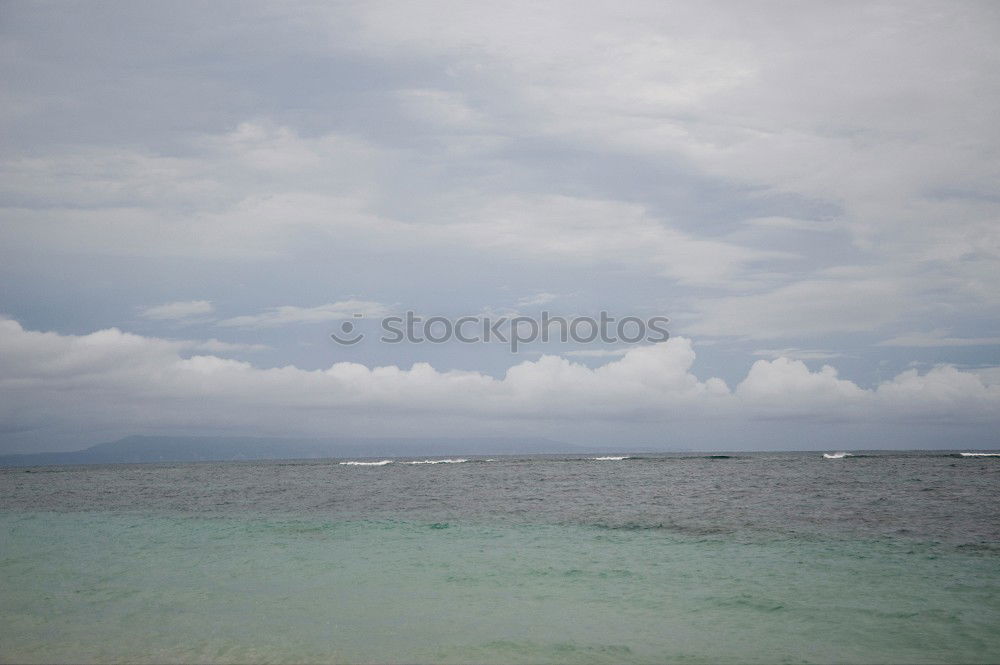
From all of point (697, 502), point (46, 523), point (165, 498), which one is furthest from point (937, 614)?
point (165, 498)

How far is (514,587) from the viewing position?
1727 centimetres

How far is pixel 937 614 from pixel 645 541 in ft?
Answer: 38.2

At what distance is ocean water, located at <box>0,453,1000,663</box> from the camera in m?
12.2

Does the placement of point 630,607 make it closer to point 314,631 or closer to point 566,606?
point 566,606

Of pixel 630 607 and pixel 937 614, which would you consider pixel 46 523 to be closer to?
pixel 630 607

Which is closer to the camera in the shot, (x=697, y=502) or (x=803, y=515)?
(x=803, y=515)

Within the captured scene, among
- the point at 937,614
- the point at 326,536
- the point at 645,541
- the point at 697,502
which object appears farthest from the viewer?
the point at 697,502

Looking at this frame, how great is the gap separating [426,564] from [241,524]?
1605cm

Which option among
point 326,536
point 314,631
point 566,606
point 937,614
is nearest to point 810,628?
point 937,614

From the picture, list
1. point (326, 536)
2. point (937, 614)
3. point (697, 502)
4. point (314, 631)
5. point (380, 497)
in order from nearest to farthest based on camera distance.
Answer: point (314, 631) → point (937, 614) → point (326, 536) → point (697, 502) → point (380, 497)

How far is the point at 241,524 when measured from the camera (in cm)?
3281

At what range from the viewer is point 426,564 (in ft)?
68.3

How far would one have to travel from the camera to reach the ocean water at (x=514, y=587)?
40.1 ft

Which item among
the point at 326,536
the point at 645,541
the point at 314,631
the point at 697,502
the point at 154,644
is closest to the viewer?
the point at 154,644
